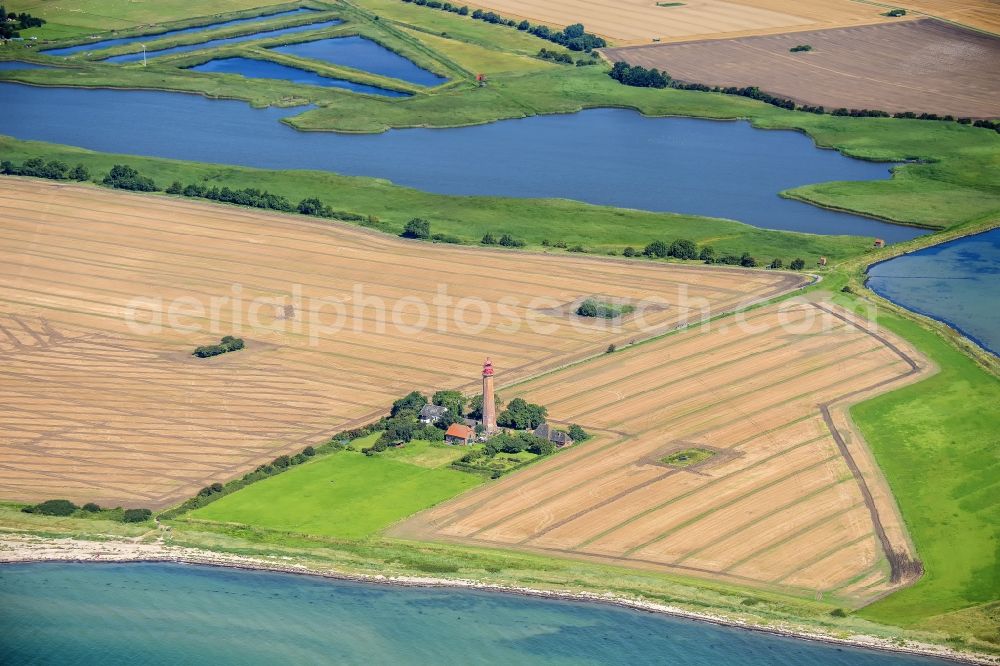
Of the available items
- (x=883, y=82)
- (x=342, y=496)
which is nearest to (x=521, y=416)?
(x=342, y=496)

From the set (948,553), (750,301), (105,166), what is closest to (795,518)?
(948,553)

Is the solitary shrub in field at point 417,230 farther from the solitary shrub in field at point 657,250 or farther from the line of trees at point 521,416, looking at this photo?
the line of trees at point 521,416

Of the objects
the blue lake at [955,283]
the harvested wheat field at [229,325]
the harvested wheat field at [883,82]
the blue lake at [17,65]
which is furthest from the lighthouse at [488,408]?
the blue lake at [17,65]

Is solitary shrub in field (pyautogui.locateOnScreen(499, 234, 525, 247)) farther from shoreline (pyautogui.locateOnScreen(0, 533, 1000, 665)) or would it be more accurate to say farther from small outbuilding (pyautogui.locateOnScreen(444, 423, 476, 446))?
shoreline (pyautogui.locateOnScreen(0, 533, 1000, 665))

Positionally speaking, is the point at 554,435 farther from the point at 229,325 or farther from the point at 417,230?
the point at 417,230

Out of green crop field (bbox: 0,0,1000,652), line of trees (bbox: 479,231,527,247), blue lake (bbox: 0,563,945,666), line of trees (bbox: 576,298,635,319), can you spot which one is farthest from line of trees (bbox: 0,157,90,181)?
blue lake (bbox: 0,563,945,666)
